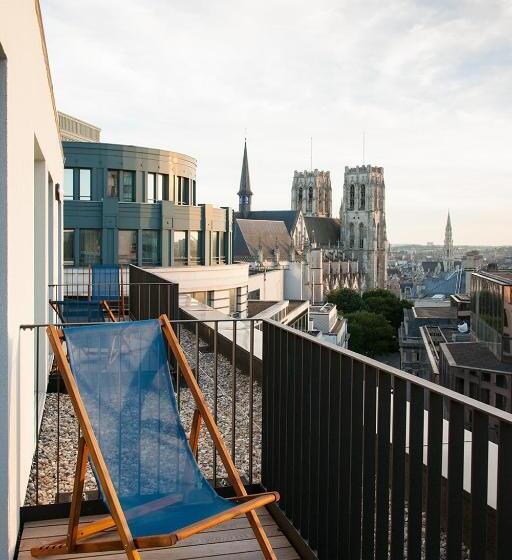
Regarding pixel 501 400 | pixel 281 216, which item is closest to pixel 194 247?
pixel 501 400

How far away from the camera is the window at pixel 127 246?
25.7 meters

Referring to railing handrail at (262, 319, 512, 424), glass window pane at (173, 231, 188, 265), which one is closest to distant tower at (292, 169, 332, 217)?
glass window pane at (173, 231, 188, 265)

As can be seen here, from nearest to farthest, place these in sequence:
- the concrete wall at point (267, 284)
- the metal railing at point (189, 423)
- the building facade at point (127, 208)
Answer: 1. the metal railing at point (189, 423)
2. the building facade at point (127, 208)
3. the concrete wall at point (267, 284)

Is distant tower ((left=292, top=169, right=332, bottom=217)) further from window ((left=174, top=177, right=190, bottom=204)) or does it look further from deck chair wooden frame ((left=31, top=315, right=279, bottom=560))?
deck chair wooden frame ((left=31, top=315, right=279, bottom=560))

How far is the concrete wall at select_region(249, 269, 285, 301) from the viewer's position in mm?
53025

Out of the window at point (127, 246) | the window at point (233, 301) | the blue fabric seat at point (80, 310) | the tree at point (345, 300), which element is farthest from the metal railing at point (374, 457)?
the tree at point (345, 300)

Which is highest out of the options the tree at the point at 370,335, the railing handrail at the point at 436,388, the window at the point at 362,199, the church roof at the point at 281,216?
the window at the point at 362,199

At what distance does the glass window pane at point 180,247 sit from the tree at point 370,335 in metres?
42.4

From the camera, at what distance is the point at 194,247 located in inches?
1129

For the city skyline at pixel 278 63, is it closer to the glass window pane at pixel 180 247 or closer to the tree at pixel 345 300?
the glass window pane at pixel 180 247

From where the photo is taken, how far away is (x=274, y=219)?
9362 cm

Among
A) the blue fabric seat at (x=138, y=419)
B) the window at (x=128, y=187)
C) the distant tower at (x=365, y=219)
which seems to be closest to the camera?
the blue fabric seat at (x=138, y=419)

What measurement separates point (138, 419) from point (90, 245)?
880 inches

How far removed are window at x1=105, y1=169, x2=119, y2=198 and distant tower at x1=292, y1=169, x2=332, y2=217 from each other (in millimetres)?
87293
